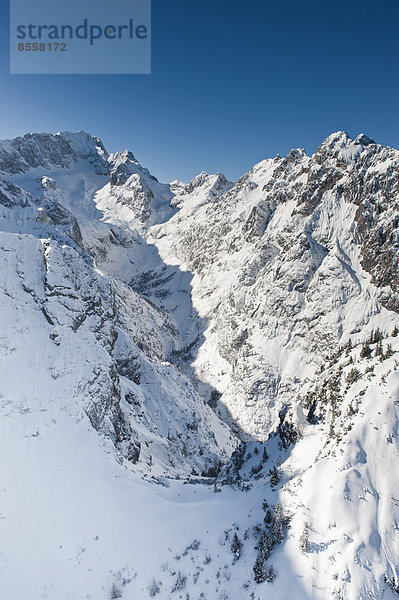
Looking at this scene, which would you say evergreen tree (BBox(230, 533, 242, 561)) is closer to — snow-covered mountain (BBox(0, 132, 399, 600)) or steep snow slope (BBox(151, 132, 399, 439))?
snow-covered mountain (BBox(0, 132, 399, 600))

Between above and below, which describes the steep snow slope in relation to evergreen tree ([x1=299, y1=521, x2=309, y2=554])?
above

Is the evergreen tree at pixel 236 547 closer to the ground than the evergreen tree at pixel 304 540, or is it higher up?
closer to the ground

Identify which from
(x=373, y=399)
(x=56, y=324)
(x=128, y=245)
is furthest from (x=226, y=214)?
(x=373, y=399)

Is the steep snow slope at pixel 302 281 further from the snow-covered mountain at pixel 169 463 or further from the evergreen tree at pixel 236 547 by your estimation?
the evergreen tree at pixel 236 547

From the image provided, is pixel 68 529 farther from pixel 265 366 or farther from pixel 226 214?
pixel 226 214

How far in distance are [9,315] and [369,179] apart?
3510 inches

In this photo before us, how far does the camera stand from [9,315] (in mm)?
25906

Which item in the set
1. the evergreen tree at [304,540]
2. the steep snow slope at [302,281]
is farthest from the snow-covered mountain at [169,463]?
the steep snow slope at [302,281]

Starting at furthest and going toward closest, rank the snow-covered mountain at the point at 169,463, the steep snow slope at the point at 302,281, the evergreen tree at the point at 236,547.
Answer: the steep snow slope at the point at 302,281 < the evergreen tree at the point at 236,547 < the snow-covered mountain at the point at 169,463

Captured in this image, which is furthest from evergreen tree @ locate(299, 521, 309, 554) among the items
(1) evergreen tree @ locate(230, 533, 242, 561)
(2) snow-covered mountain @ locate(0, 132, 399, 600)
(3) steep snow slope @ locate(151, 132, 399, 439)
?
(3) steep snow slope @ locate(151, 132, 399, 439)

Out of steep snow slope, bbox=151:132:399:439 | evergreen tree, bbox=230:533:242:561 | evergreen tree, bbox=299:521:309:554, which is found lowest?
evergreen tree, bbox=230:533:242:561

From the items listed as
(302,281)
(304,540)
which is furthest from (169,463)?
(302,281)

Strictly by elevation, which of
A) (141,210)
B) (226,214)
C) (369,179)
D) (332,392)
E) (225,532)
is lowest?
(225,532)

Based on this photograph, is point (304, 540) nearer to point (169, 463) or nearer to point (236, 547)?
point (236, 547)
